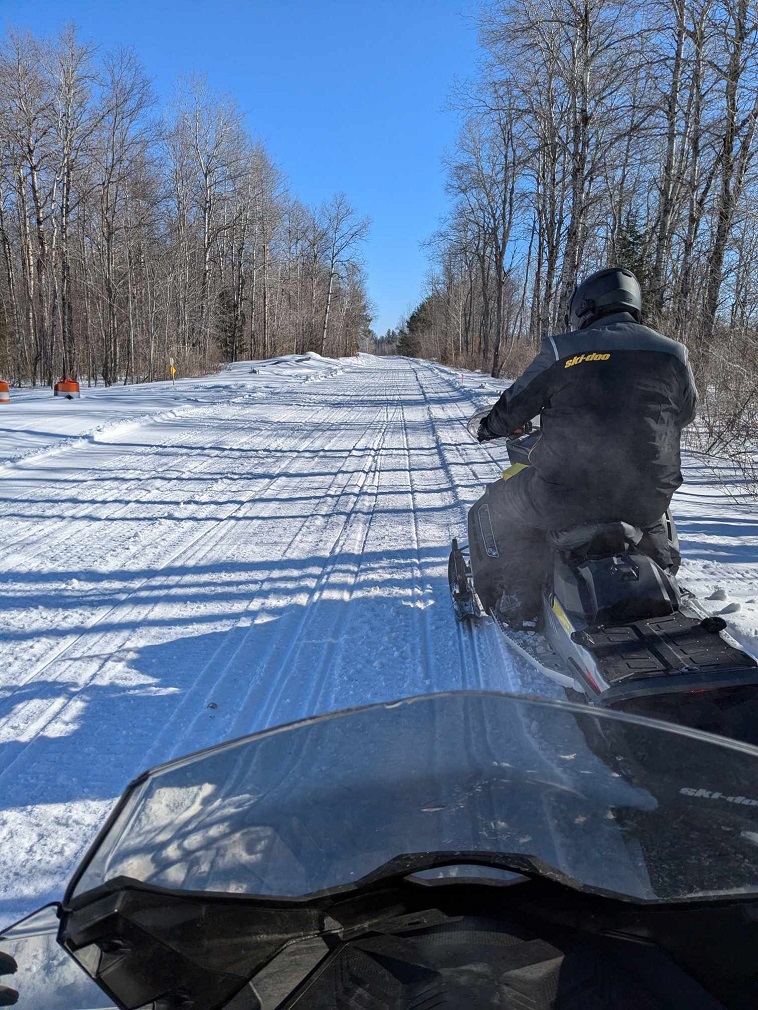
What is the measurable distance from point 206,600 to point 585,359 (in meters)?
2.92

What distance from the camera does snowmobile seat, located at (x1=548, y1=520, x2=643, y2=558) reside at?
9.27 ft

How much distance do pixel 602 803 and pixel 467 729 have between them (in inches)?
13.2

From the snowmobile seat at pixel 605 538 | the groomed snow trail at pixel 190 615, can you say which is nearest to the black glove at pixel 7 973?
the groomed snow trail at pixel 190 615

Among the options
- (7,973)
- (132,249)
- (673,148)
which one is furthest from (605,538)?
(132,249)

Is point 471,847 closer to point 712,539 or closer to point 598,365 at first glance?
point 598,365

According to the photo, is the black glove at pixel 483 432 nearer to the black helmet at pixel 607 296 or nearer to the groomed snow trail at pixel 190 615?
the black helmet at pixel 607 296

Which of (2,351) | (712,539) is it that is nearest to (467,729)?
(712,539)

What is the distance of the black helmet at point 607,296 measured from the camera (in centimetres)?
311

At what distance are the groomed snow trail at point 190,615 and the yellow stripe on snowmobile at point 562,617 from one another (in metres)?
0.64

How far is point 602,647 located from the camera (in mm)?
2402

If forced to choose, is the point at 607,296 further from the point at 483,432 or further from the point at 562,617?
the point at 562,617

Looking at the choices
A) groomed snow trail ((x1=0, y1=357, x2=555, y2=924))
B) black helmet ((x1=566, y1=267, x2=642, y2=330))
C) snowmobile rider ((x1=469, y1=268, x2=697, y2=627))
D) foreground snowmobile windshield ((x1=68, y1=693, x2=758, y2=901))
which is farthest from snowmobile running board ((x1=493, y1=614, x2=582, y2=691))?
black helmet ((x1=566, y1=267, x2=642, y2=330))

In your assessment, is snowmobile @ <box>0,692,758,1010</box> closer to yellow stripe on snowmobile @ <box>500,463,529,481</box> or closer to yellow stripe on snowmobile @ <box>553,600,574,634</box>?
yellow stripe on snowmobile @ <box>553,600,574,634</box>

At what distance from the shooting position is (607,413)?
116 inches
